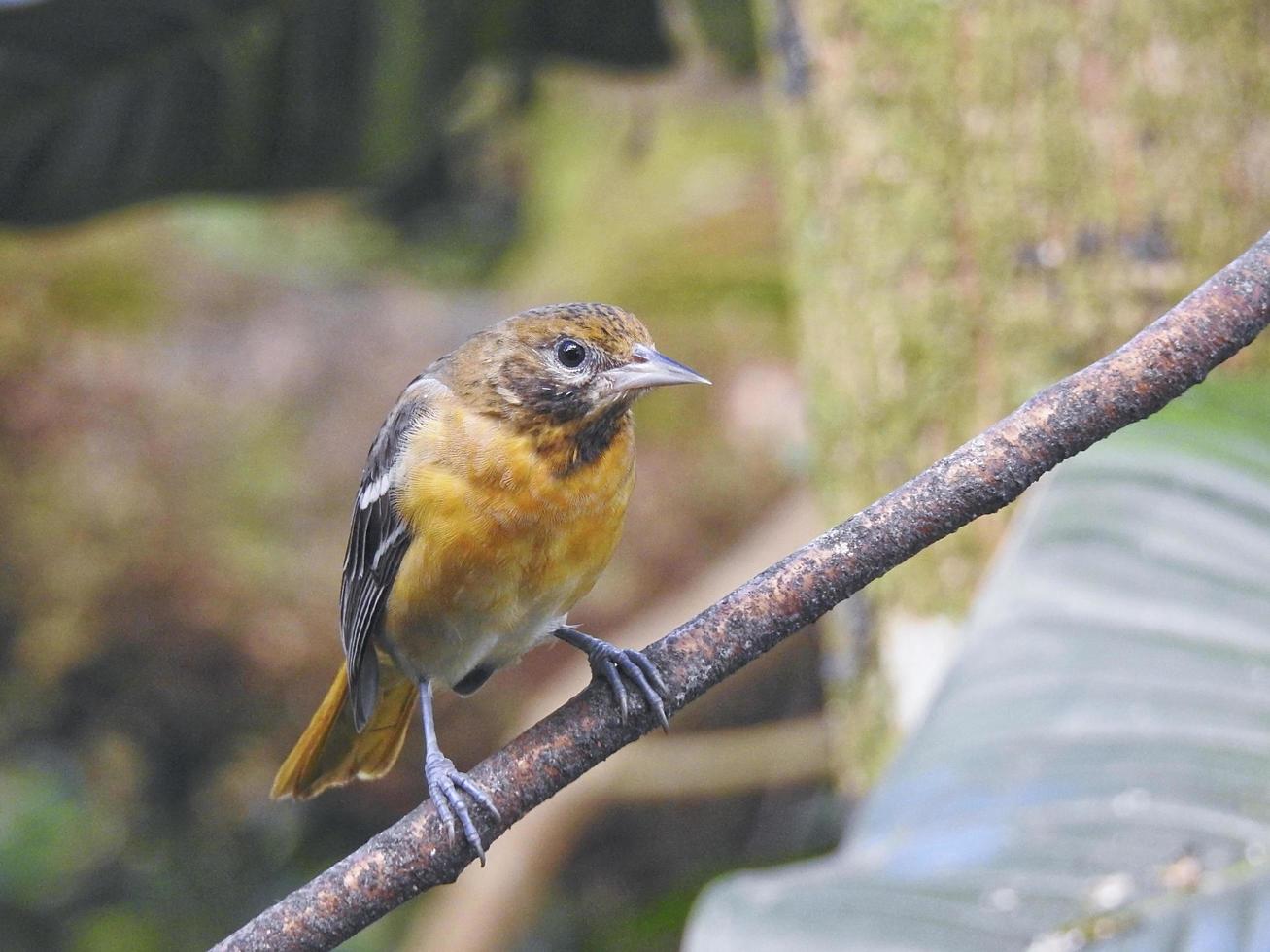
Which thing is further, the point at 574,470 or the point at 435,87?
the point at 435,87

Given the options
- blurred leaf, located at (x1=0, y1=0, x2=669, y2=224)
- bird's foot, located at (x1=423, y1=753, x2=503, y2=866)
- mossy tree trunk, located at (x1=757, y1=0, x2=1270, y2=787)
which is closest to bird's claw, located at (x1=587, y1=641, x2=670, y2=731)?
bird's foot, located at (x1=423, y1=753, x2=503, y2=866)

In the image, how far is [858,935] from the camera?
6.11 ft

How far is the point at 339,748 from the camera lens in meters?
2.56

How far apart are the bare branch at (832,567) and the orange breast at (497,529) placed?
616mm

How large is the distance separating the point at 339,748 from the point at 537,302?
3190mm

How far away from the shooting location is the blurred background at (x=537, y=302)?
3.19 m

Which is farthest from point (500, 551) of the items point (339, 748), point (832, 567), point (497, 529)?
point (832, 567)

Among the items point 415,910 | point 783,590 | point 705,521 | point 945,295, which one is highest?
point 783,590

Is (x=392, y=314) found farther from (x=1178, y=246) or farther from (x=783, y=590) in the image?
(x=783, y=590)

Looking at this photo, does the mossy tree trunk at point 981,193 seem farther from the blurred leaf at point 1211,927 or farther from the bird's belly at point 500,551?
the blurred leaf at point 1211,927

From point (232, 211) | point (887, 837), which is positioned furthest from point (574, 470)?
point (232, 211)

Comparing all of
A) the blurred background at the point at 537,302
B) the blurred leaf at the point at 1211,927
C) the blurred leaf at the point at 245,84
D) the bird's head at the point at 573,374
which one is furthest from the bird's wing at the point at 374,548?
the blurred leaf at the point at 245,84

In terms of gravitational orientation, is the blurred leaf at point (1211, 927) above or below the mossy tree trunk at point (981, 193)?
below

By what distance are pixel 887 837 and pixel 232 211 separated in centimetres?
482
